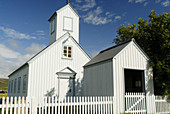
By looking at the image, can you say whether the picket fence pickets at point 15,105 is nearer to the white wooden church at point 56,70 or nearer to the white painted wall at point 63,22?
the white wooden church at point 56,70

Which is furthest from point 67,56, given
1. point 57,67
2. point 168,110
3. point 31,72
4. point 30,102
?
point 168,110

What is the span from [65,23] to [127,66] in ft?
31.1

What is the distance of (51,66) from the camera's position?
1473 cm

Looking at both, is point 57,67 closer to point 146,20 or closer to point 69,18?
point 69,18

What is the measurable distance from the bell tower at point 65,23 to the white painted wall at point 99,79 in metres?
5.44

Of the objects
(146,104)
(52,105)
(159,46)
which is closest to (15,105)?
(52,105)

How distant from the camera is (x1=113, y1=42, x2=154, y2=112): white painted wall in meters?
10.8

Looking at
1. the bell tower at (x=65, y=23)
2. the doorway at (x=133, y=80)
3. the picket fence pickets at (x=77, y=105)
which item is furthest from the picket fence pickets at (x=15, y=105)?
the doorway at (x=133, y=80)

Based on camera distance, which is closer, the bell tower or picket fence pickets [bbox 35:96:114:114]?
picket fence pickets [bbox 35:96:114:114]

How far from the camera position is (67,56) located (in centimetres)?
1568

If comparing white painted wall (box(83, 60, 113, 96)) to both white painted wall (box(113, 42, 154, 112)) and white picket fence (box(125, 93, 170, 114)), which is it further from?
white picket fence (box(125, 93, 170, 114))

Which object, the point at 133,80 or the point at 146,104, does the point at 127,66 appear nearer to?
the point at 146,104

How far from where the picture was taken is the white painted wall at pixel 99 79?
11.2 metres

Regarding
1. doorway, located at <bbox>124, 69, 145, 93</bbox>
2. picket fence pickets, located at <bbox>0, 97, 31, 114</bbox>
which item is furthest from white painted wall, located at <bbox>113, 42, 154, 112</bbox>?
picket fence pickets, located at <bbox>0, 97, 31, 114</bbox>
